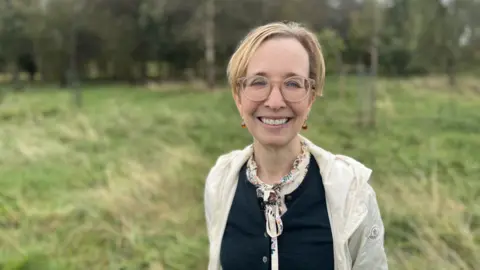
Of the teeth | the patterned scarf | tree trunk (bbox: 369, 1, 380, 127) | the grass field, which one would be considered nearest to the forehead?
the teeth

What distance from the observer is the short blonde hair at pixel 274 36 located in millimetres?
1045

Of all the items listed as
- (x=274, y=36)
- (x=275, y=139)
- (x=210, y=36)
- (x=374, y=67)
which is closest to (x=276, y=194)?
(x=275, y=139)

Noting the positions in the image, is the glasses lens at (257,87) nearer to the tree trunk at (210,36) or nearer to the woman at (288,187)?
the woman at (288,187)

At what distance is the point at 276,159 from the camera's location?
117cm

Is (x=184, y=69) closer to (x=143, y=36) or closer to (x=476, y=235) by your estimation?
(x=143, y=36)

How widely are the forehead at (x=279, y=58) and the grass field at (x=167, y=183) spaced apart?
5.01ft

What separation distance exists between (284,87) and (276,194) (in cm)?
28

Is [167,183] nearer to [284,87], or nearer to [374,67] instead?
[284,87]

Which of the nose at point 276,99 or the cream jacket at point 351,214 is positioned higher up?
the nose at point 276,99

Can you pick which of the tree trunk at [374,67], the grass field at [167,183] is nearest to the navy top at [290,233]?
the grass field at [167,183]

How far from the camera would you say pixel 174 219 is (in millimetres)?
3443

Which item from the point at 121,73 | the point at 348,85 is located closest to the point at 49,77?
the point at 121,73

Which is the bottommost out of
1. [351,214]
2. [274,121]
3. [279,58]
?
[351,214]

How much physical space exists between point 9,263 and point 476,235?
2.55 meters
